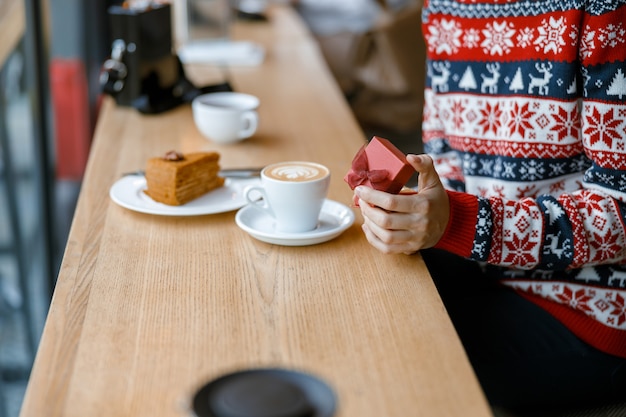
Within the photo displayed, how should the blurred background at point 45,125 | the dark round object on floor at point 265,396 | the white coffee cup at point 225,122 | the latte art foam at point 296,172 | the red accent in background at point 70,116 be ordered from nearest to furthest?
the dark round object on floor at point 265,396, the latte art foam at point 296,172, the white coffee cup at point 225,122, the blurred background at point 45,125, the red accent in background at point 70,116

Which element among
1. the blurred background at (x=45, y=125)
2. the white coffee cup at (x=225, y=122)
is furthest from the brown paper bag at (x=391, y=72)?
the white coffee cup at (x=225, y=122)

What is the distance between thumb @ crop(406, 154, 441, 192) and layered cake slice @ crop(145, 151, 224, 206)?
37cm

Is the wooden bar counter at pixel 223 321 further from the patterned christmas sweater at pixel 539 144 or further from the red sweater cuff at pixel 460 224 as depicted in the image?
the patterned christmas sweater at pixel 539 144

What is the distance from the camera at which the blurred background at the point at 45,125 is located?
2.18 metres

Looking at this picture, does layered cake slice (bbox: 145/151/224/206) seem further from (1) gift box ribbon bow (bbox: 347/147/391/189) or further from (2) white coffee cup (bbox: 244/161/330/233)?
(1) gift box ribbon bow (bbox: 347/147/391/189)

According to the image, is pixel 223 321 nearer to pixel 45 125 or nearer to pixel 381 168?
pixel 381 168

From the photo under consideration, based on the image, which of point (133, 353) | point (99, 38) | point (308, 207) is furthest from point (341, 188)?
point (99, 38)

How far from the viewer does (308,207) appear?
1.08 metres

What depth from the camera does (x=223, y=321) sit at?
2.88 ft

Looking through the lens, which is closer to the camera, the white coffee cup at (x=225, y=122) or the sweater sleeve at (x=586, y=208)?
the sweater sleeve at (x=586, y=208)

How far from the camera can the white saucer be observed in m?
1.07

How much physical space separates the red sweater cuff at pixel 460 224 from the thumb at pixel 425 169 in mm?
36

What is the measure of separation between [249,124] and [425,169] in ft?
2.08

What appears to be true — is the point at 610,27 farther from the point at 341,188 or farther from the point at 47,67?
the point at 47,67
